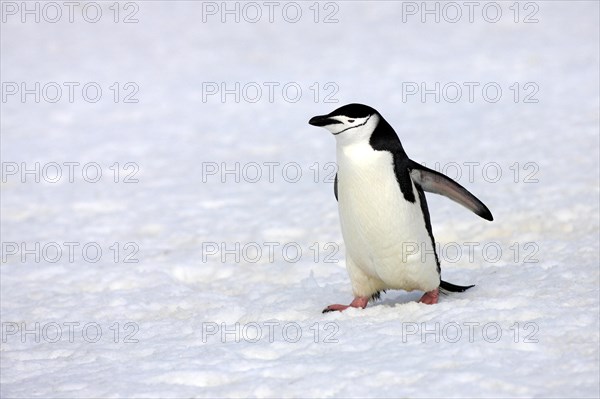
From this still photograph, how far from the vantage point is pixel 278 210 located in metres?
7.40

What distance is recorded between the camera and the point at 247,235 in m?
6.86

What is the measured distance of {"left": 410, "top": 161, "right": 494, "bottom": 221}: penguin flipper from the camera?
4.61 meters

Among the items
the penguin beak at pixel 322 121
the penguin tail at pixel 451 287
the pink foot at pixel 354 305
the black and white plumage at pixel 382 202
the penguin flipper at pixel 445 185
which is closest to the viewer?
the penguin beak at pixel 322 121

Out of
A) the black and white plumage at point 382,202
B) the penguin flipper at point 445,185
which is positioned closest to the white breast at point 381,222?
the black and white plumage at point 382,202

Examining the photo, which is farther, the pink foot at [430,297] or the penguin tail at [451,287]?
the penguin tail at [451,287]

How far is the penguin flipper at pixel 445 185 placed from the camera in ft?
15.1

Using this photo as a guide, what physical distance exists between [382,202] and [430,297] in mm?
631

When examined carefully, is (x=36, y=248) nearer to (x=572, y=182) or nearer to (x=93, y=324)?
(x=93, y=324)

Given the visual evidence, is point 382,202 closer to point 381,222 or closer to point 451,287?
point 381,222

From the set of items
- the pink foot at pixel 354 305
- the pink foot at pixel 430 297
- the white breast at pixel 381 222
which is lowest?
the pink foot at pixel 354 305

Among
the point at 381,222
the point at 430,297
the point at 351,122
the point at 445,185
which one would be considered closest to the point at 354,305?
the point at 430,297

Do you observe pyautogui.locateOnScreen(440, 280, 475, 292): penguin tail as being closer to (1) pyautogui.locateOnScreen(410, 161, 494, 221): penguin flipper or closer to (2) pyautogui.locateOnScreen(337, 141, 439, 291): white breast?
(2) pyautogui.locateOnScreen(337, 141, 439, 291): white breast

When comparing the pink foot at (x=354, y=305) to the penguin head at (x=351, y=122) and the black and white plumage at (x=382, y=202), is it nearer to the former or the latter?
the black and white plumage at (x=382, y=202)

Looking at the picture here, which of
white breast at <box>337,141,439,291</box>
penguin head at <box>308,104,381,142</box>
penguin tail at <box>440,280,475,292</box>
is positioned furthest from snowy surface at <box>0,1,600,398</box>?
penguin head at <box>308,104,381,142</box>
